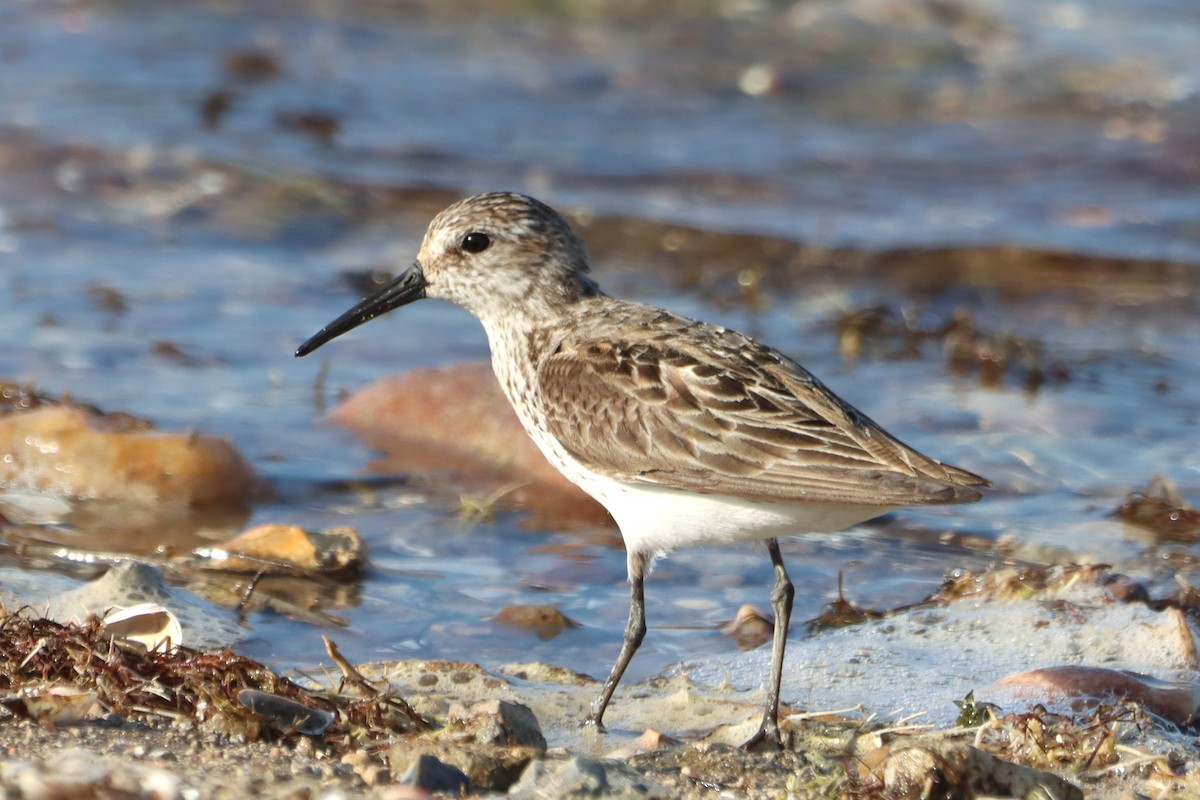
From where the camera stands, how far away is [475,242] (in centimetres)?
560

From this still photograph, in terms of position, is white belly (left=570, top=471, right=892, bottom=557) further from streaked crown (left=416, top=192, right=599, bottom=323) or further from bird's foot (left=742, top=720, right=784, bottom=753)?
streaked crown (left=416, top=192, right=599, bottom=323)

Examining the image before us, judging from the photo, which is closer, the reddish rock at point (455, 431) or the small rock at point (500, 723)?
the small rock at point (500, 723)

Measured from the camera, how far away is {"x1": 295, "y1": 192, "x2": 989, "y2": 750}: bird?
4445mm

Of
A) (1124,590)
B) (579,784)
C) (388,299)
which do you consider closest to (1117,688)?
(1124,590)

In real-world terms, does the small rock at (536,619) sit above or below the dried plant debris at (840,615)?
below

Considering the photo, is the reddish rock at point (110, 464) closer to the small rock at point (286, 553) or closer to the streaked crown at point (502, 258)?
the small rock at point (286, 553)

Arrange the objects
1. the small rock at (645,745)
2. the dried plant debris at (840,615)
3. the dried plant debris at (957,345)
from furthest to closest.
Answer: the dried plant debris at (957,345), the dried plant debris at (840,615), the small rock at (645,745)

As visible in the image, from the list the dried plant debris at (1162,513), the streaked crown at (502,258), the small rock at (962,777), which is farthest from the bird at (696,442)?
the dried plant debris at (1162,513)

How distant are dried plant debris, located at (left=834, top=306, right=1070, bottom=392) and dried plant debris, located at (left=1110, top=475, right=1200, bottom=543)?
1601 mm

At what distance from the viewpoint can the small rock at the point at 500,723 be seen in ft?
13.2

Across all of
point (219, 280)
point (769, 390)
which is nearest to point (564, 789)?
point (769, 390)

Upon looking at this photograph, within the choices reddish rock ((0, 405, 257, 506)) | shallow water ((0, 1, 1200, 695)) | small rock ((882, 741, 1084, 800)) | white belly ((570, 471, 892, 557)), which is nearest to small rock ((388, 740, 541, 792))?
small rock ((882, 741, 1084, 800))

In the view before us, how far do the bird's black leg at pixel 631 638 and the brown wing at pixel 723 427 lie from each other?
32 cm

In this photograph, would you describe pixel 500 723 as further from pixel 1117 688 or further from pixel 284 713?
pixel 1117 688
